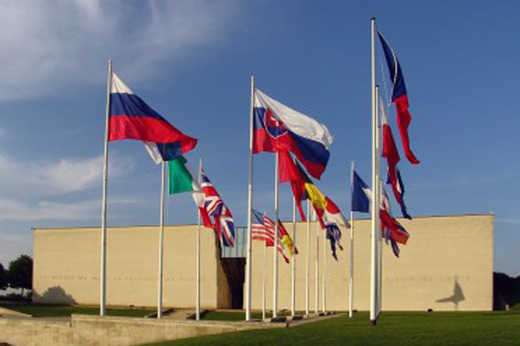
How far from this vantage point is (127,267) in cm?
7156

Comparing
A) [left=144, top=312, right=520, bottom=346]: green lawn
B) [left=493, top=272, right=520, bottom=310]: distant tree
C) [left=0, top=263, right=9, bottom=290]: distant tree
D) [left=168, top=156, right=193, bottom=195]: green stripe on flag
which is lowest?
[left=0, top=263, right=9, bottom=290]: distant tree

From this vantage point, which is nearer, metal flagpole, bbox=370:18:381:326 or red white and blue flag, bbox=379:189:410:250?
metal flagpole, bbox=370:18:381:326

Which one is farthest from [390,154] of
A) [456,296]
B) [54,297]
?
[54,297]

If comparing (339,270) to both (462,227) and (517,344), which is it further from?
(517,344)

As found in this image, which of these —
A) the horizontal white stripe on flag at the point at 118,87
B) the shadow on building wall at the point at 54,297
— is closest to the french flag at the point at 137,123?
the horizontal white stripe on flag at the point at 118,87

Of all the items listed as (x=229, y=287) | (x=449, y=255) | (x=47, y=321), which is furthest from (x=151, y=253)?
(x=47, y=321)

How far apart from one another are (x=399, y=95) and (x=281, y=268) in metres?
43.4

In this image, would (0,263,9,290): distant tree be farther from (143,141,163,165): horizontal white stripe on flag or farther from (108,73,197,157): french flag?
(108,73,197,157): french flag

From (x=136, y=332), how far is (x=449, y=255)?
1569 inches

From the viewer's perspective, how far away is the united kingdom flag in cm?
3316

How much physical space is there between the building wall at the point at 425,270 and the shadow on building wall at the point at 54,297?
26.0m

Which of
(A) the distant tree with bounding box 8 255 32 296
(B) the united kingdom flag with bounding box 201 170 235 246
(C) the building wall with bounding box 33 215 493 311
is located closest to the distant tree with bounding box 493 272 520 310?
(C) the building wall with bounding box 33 215 493 311

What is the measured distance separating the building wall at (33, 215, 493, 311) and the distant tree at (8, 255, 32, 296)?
76.8 feet

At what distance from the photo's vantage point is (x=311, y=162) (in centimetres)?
2464
